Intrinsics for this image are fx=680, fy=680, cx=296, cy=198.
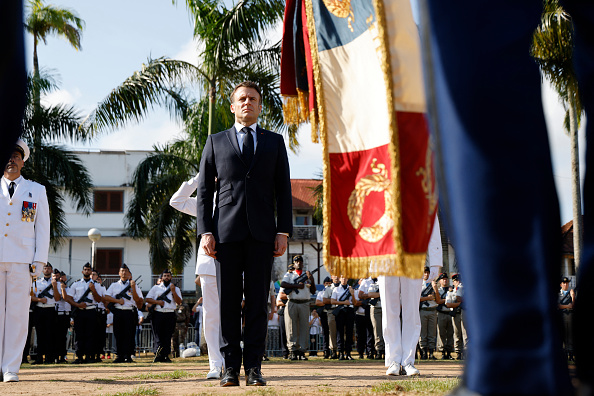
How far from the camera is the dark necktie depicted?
228 inches

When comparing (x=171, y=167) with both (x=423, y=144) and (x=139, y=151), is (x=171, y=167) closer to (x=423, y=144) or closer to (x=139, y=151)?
(x=423, y=144)

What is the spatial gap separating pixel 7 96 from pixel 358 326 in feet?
62.8

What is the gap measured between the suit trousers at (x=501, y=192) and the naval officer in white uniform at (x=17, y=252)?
676 cm

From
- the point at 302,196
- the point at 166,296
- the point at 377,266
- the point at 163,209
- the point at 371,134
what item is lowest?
the point at 166,296

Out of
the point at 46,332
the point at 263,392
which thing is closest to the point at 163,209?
the point at 46,332

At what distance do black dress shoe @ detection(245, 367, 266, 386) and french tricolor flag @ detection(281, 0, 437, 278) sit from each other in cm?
259

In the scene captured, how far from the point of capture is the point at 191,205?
25.0ft

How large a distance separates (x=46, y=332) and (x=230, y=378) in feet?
39.3

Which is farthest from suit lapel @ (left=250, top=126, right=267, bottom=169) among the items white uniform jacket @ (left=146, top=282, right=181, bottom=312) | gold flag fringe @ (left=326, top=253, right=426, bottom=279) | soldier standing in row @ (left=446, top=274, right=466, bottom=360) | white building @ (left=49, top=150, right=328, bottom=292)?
white building @ (left=49, top=150, right=328, bottom=292)

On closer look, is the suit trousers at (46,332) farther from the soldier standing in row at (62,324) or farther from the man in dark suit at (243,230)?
the man in dark suit at (243,230)

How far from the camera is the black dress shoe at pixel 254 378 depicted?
Answer: 5.37 m

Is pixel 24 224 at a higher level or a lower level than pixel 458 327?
higher

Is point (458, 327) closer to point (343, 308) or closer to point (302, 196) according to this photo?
point (343, 308)

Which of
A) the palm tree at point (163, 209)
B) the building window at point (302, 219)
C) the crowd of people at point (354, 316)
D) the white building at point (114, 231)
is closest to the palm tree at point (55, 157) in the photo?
the palm tree at point (163, 209)
